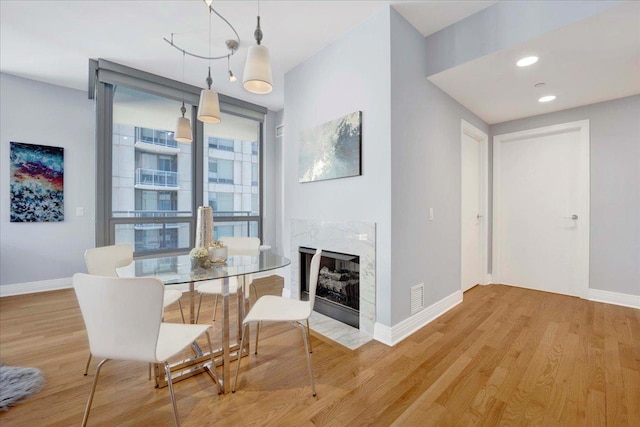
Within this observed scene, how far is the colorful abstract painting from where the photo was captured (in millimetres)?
3498

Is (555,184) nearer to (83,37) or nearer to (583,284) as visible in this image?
(583,284)

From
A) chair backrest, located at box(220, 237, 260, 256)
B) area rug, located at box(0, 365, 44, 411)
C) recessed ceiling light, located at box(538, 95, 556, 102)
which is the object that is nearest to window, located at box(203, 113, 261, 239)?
chair backrest, located at box(220, 237, 260, 256)

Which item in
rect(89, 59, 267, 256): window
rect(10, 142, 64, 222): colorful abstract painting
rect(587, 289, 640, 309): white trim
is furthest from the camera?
rect(10, 142, 64, 222): colorful abstract painting

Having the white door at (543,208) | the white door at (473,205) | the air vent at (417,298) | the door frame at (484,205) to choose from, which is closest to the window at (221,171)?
the air vent at (417,298)

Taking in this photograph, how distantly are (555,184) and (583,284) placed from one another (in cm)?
127

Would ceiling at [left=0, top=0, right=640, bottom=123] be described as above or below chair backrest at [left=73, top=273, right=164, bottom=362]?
above

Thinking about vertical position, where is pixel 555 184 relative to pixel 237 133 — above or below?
below

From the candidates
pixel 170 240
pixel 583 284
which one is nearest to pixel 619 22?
pixel 583 284

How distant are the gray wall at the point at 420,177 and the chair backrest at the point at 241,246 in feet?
4.09

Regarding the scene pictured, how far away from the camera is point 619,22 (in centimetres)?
192

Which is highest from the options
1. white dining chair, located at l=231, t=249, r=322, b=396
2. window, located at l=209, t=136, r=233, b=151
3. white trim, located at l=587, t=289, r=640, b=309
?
window, located at l=209, t=136, r=233, b=151

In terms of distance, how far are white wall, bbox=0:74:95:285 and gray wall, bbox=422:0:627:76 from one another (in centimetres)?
462

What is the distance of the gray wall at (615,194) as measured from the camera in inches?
119

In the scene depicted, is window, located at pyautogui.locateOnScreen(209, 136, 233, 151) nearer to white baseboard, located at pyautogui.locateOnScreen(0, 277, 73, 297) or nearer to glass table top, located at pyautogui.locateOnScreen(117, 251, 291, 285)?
glass table top, located at pyautogui.locateOnScreen(117, 251, 291, 285)
